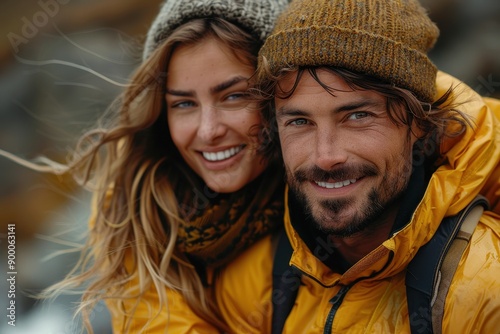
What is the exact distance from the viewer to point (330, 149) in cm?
229

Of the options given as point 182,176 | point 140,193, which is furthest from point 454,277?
point 140,193

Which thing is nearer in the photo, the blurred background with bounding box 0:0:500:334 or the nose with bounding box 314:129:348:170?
the nose with bounding box 314:129:348:170

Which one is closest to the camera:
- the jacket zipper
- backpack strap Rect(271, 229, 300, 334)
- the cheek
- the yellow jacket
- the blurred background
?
the yellow jacket

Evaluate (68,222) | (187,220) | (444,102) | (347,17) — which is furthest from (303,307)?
(68,222)

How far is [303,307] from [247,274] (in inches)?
15.0

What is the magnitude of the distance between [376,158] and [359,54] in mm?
385

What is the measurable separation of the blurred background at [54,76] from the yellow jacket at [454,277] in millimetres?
2218

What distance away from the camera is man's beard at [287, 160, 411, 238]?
232 centimetres

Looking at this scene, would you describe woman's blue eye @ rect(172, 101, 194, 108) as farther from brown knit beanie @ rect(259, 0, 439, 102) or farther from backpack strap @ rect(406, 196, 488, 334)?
backpack strap @ rect(406, 196, 488, 334)

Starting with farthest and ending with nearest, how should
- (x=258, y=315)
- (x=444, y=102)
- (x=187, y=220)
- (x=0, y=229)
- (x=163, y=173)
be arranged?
(x=0, y=229) < (x=163, y=173) < (x=187, y=220) < (x=258, y=315) < (x=444, y=102)

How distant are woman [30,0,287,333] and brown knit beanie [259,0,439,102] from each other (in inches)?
16.5

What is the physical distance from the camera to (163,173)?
327 cm

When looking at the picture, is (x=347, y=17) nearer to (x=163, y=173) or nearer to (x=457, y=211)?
(x=457, y=211)

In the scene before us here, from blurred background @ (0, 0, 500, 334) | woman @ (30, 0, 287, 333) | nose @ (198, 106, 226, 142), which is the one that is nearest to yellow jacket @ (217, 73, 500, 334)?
woman @ (30, 0, 287, 333)
